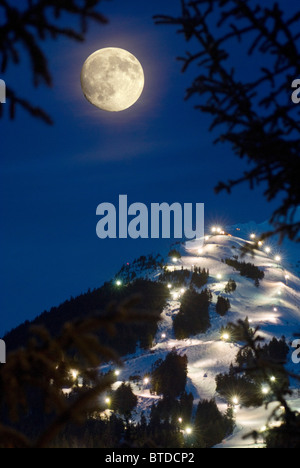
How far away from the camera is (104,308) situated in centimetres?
5909

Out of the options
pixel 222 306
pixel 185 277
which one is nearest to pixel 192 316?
pixel 222 306

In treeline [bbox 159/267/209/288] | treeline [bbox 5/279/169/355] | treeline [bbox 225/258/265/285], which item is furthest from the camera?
treeline [bbox 225/258/265/285]

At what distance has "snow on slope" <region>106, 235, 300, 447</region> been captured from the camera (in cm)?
3872

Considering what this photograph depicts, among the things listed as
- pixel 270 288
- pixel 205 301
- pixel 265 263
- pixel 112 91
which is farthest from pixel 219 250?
pixel 112 91

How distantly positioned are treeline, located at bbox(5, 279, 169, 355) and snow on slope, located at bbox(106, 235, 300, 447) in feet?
7.74

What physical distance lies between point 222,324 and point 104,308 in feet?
65.1

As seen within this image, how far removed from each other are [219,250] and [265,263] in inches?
475

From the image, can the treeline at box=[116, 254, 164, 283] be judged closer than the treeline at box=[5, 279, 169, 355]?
No

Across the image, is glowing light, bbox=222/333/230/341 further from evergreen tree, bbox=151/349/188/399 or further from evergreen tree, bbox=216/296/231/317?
evergreen tree, bbox=216/296/231/317

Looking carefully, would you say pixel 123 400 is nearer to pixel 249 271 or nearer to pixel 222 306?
pixel 222 306

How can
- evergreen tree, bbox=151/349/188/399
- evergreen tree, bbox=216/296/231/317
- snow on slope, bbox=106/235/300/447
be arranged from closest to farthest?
snow on slope, bbox=106/235/300/447, evergreen tree, bbox=151/349/188/399, evergreen tree, bbox=216/296/231/317

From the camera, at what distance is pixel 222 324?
54.7m

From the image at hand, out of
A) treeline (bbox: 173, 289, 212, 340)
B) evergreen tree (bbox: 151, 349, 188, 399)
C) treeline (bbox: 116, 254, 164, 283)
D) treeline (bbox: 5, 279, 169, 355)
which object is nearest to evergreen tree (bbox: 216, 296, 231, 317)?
treeline (bbox: 173, 289, 212, 340)

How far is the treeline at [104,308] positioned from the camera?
5672cm
